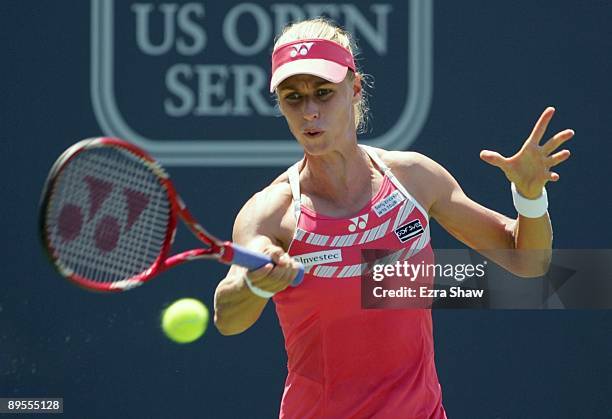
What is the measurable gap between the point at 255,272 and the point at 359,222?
0.42m

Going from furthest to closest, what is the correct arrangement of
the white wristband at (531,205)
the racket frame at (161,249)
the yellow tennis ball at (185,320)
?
the yellow tennis ball at (185,320)
the white wristband at (531,205)
the racket frame at (161,249)

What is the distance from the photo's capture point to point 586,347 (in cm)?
481

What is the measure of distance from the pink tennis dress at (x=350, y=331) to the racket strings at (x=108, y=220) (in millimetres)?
369

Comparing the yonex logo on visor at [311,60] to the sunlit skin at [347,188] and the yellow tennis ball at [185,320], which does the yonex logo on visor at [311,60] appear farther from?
the yellow tennis ball at [185,320]

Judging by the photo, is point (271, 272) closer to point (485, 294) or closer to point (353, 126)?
point (353, 126)

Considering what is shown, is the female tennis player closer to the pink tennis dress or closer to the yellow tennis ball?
the pink tennis dress

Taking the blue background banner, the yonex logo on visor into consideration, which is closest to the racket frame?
the yonex logo on visor

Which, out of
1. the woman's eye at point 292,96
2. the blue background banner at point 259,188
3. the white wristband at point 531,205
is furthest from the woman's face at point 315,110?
the blue background banner at point 259,188

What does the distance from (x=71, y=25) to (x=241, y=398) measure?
1.53 metres

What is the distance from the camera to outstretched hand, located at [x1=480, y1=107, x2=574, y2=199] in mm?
3158

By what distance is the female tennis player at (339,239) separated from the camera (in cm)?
322

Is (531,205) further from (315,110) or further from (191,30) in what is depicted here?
(191,30)

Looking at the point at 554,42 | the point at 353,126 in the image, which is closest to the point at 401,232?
the point at 353,126

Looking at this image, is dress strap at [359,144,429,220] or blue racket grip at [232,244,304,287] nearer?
blue racket grip at [232,244,304,287]
